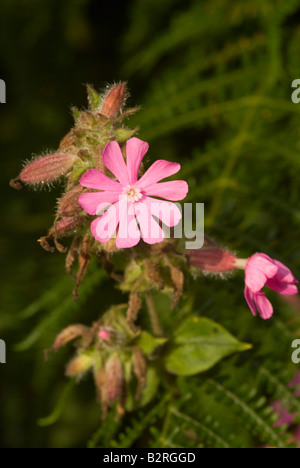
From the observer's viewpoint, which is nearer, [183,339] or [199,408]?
[183,339]

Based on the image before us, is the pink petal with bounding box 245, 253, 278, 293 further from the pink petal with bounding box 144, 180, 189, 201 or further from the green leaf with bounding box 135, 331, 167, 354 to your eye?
the green leaf with bounding box 135, 331, 167, 354

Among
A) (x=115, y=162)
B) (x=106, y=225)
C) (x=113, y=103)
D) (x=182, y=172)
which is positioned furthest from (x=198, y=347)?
(x=182, y=172)

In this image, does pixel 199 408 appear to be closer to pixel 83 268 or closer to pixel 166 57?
pixel 83 268

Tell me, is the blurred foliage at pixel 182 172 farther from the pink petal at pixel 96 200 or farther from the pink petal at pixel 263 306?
Result: the pink petal at pixel 96 200

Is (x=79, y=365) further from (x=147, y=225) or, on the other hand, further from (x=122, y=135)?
(x=122, y=135)

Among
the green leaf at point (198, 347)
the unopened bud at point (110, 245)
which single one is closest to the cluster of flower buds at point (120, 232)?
the unopened bud at point (110, 245)

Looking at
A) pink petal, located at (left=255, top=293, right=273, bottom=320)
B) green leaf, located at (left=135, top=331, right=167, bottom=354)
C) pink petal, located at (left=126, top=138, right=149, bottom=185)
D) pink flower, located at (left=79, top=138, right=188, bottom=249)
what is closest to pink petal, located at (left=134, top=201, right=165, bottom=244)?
pink flower, located at (left=79, top=138, right=188, bottom=249)
